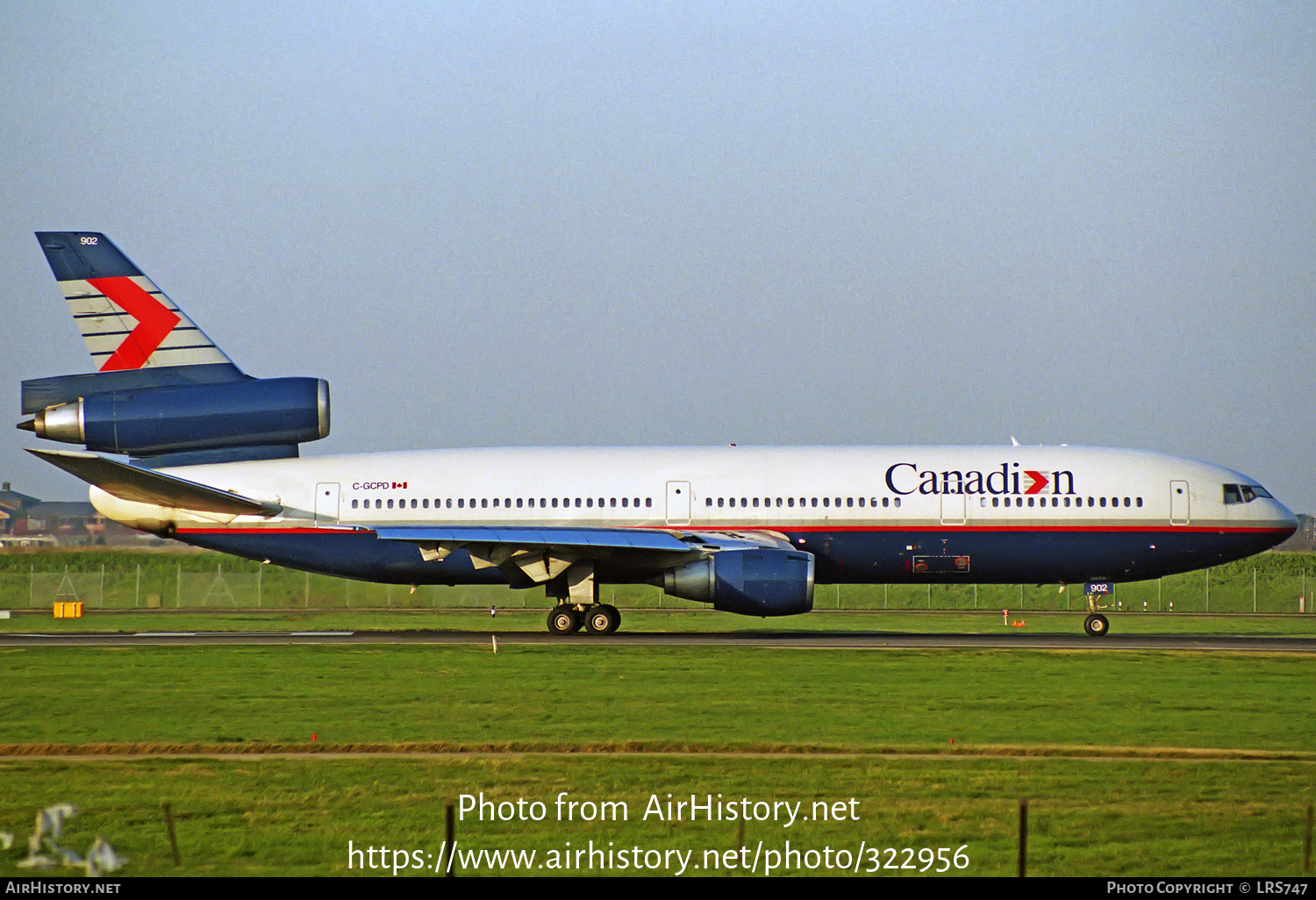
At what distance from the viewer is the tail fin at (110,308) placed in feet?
112

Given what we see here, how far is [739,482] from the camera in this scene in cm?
3388

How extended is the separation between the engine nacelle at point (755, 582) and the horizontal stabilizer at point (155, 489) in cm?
1100

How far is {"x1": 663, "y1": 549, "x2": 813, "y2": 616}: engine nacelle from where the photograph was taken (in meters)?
30.5

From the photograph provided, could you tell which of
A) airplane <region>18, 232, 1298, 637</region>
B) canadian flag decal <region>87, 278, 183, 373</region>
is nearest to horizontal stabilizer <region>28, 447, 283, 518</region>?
airplane <region>18, 232, 1298, 637</region>

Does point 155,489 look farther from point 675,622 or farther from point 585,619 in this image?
point 675,622

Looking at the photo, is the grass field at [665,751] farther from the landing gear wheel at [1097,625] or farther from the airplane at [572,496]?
the landing gear wheel at [1097,625]

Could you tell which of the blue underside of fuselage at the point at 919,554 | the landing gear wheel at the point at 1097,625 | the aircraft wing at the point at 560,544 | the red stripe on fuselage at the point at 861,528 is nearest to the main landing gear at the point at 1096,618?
the landing gear wheel at the point at 1097,625

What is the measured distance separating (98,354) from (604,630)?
46.2 feet

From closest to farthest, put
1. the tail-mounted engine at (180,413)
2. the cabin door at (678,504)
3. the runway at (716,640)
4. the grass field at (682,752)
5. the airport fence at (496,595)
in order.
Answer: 1. the grass field at (682,752)
2. the runway at (716,640)
3. the tail-mounted engine at (180,413)
4. the cabin door at (678,504)
5. the airport fence at (496,595)

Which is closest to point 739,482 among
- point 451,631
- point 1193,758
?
point 451,631

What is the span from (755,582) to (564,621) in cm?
530

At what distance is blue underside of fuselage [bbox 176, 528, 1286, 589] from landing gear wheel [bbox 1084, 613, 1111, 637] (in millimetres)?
1083

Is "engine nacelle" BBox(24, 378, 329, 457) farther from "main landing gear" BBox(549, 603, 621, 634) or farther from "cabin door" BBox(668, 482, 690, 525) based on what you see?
"cabin door" BBox(668, 482, 690, 525)
